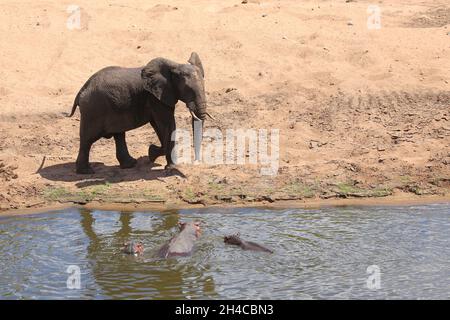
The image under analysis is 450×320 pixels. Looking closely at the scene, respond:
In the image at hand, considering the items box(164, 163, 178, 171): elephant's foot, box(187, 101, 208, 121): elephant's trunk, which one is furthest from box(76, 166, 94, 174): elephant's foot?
box(187, 101, 208, 121): elephant's trunk

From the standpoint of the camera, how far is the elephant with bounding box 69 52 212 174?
12211mm

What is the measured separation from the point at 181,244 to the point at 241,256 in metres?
0.71

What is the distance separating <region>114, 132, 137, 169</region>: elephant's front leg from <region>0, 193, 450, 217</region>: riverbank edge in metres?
1.24

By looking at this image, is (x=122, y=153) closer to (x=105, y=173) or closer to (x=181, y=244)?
(x=105, y=173)

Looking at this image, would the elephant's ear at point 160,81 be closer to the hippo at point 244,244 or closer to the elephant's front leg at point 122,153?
the elephant's front leg at point 122,153

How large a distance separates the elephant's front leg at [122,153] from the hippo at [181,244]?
11.8ft

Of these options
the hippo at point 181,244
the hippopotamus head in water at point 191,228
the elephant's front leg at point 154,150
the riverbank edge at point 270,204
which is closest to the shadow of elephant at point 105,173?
the elephant's front leg at point 154,150

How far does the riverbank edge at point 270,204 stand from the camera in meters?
11.7

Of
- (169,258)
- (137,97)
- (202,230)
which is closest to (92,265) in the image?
(169,258)

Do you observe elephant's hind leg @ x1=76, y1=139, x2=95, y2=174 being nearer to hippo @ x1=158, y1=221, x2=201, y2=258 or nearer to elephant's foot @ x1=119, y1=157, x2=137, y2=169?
elephant's foot @ x1=119, y1=157, x2=137, y2=169

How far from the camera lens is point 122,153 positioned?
13.2m

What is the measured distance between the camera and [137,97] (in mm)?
12609

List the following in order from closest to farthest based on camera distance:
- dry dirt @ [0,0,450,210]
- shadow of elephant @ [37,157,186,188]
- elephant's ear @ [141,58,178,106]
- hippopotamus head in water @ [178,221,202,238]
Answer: hippopotamus head in water @ [178,221,202,238] → elephant's ear @ [141,58,178,106] → dry dirt @ [0,0,450,210] → shadow of elephant @ [37,157,186,188]
